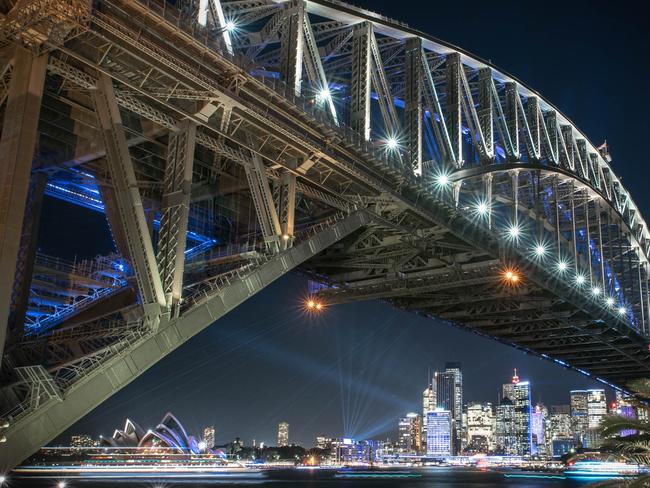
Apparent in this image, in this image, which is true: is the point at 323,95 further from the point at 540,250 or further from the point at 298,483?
the point at 298,483

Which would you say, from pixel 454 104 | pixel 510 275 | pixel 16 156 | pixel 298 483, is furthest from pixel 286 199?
pixel 298 483

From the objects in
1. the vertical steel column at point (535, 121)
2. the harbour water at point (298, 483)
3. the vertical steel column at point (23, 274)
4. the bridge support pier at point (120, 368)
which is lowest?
the harbour water at point (298, 483)

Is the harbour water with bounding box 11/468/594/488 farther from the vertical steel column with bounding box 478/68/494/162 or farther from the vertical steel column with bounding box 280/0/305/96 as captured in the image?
the vertical steel column with bounding box 280/0/305/96

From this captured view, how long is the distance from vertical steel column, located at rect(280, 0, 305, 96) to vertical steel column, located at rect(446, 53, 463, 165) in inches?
527

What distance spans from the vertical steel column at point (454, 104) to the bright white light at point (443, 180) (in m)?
1.98

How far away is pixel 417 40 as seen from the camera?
120ft

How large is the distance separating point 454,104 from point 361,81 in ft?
33.2

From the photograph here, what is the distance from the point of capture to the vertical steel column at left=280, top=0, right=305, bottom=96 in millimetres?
25984

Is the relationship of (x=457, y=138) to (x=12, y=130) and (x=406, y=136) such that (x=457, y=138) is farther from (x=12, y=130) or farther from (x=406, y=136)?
(x=12, y=130)

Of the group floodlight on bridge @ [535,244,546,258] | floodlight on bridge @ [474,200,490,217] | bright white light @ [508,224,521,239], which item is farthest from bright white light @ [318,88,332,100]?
floodlight on bridge @ [535,244,546,258]

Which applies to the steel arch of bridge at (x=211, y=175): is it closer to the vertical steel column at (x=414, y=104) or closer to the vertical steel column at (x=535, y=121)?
the vertical steel column at (x=414, y=104)

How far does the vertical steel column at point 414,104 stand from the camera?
110ft

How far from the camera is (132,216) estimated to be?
1852 cm

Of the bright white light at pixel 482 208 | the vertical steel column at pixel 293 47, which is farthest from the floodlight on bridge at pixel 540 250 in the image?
the vertical steel column at pixel 293 47
